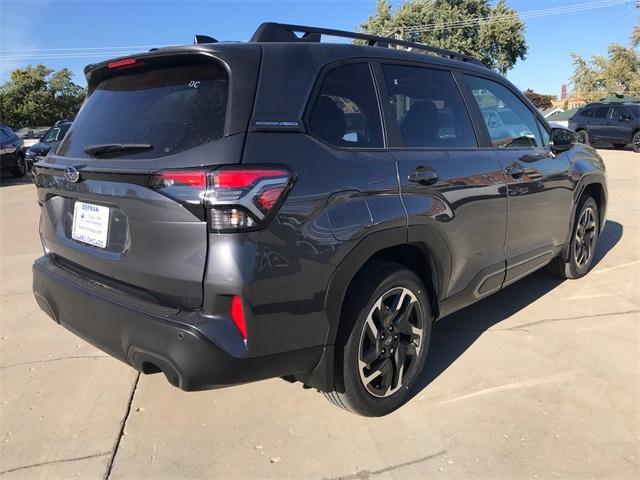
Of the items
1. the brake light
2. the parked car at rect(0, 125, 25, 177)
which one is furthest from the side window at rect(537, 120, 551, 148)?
the parked car at rect(0, 125, 25, 177)

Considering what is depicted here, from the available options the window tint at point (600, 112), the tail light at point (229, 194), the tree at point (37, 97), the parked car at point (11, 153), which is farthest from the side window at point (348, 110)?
the tree at point (37, 97)

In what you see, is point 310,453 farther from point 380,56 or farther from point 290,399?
point 380,56

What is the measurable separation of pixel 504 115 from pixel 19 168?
15.9 meters

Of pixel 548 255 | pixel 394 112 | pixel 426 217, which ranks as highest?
pixel 394 112

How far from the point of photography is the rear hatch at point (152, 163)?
2.07 meters

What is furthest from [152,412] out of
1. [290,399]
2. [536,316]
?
[536,316]

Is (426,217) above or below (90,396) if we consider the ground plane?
above

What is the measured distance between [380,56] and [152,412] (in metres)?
2.31

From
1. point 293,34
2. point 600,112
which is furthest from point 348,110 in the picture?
point 600,112

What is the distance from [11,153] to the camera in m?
15.1

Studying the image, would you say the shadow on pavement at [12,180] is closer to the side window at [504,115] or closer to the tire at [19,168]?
the tire at [19,168]

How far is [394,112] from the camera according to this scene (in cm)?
281

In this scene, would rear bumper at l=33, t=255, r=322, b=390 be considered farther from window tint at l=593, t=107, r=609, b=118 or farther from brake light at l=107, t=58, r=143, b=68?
window tint at l=593, t=107, r=609, b=118

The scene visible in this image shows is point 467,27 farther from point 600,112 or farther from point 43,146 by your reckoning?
point 43,146
